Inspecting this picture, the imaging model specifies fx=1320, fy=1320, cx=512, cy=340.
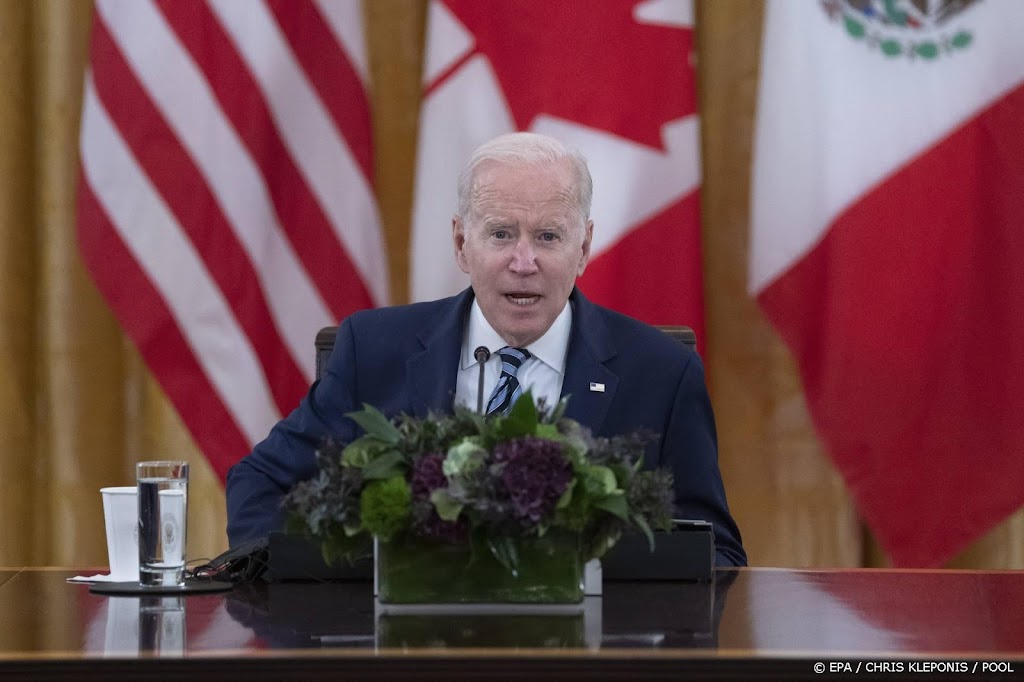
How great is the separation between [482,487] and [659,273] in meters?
2.02

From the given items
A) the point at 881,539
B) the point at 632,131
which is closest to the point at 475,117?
the point at 632,131

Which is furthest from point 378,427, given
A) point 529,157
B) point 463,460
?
point 529,157

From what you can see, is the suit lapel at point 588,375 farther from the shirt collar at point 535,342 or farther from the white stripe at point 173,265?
the white stripe at point 173,265

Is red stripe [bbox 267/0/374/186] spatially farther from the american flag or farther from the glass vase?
the glass vase

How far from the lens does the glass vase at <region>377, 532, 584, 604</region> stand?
5.32ft

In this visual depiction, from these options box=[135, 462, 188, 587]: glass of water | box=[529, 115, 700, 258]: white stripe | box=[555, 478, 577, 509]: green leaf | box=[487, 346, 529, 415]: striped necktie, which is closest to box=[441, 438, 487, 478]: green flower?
box=[555, 478, 577, 509]: green leaf

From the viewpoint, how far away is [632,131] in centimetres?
344

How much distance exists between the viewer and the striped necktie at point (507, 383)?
251cm

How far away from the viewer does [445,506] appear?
1561mm

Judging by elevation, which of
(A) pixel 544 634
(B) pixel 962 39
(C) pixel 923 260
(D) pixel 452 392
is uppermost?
(B) pixel 962 39

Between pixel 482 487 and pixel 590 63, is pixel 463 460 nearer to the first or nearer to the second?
pixel 482 487

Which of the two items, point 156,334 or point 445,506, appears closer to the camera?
point 445,506

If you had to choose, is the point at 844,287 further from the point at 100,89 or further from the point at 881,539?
the point at 100,89

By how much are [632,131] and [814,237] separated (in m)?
0.55
